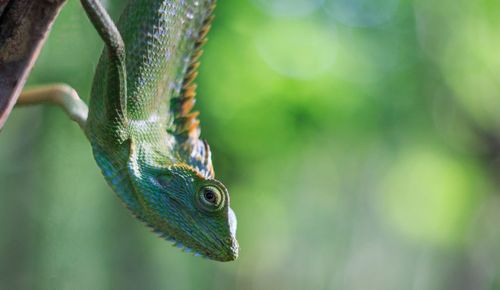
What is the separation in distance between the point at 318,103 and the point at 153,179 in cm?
538

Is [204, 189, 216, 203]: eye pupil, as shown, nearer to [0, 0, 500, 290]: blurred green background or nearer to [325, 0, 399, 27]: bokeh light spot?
[0, 0, 500, 290]: blurred green background

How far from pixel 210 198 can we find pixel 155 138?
0.73ft

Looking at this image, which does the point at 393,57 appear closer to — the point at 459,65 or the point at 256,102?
the point at 459,65

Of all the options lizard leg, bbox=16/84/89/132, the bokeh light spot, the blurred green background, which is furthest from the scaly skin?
the bokeh light spot

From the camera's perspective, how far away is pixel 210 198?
1835 mm

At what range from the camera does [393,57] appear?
8398mm

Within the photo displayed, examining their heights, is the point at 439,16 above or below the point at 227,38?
above

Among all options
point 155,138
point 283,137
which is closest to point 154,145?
point 155,138

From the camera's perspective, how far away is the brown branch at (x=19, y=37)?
1580mm

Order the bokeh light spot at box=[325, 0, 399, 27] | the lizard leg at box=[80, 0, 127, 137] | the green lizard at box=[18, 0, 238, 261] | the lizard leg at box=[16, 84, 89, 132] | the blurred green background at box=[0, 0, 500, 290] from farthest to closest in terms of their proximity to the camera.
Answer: the bokeh light spot at box=[325, 0, 399, 27], the blurred green background at box=[0, 0, 500, 290], the lizard leg at box=[16, 84, 89, 132], the green lizard at box=[18, 0, 238, 261], the lizard leg at box=[80, 0, 127, 137]

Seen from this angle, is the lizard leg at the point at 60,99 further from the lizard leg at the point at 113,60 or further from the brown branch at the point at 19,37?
the brown branch at the point at 19,37

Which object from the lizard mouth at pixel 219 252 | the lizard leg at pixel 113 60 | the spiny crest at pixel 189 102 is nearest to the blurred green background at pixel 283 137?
the spiny crest at pixel 189 102

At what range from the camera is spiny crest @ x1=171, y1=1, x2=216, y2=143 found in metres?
1.98

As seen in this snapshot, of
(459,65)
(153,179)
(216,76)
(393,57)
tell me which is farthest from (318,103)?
(153,179)
